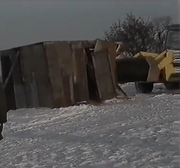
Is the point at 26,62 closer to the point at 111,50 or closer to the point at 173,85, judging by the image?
the point at 111,50

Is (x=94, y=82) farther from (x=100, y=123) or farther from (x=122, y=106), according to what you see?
(x=100, y=123)

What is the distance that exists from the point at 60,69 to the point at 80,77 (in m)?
0.66

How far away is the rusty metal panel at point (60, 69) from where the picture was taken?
1300cm

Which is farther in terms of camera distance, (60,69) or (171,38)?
(171,38)

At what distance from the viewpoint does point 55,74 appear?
13039 millimetres

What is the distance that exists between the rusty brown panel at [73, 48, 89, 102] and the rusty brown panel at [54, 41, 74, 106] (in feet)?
0.61

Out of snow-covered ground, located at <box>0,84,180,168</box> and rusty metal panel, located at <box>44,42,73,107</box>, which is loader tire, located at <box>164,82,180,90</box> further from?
rusty metal panel, located at <box>44,42,73,107</box>

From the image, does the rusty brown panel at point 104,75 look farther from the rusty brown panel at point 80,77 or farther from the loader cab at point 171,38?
the loader cab at point 171,38

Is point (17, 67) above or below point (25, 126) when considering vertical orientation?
above

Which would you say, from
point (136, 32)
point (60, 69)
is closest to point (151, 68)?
point (60, 69)

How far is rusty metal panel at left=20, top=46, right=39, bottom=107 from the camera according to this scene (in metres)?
13.0

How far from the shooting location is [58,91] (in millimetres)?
13008

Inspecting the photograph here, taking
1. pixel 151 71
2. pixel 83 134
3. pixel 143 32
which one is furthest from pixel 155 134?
pixel 143 32

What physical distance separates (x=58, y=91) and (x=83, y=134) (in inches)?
161
